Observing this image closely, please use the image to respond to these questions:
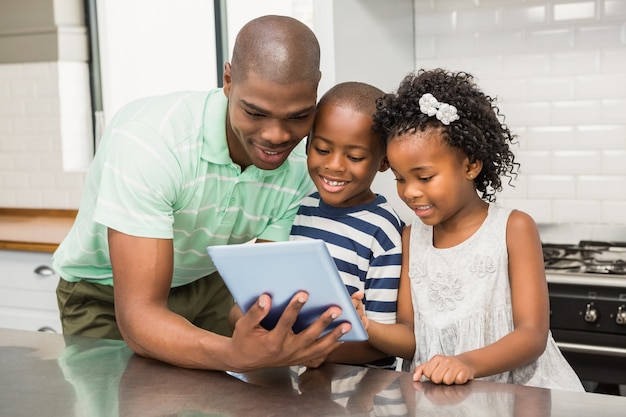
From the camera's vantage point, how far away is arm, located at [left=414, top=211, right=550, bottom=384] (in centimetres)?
153

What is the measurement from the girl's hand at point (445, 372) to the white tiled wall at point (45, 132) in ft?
10.3

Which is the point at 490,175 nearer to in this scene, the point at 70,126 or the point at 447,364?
the point at 447,364

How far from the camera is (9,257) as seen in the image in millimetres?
3490

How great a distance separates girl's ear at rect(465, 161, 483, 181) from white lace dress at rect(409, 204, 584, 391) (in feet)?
0.32

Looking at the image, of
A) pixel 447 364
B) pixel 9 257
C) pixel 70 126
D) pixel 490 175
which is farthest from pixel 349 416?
pixel 70 126

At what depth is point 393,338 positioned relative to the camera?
5.53ft

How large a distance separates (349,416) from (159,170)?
731mm

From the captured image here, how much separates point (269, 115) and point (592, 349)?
1.44 m

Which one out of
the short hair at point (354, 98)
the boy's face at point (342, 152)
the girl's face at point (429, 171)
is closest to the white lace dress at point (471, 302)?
the girl's face at point (429, 171)

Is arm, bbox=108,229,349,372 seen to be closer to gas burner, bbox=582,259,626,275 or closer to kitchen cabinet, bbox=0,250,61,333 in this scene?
gas burner, bbox=582,259,626,275

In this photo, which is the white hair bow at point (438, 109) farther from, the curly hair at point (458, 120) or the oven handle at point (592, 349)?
the oven handle at point (592, 349)

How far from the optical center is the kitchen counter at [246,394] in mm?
1185

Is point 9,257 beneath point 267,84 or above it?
beneath

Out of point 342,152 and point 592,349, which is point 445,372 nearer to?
point 342,152
